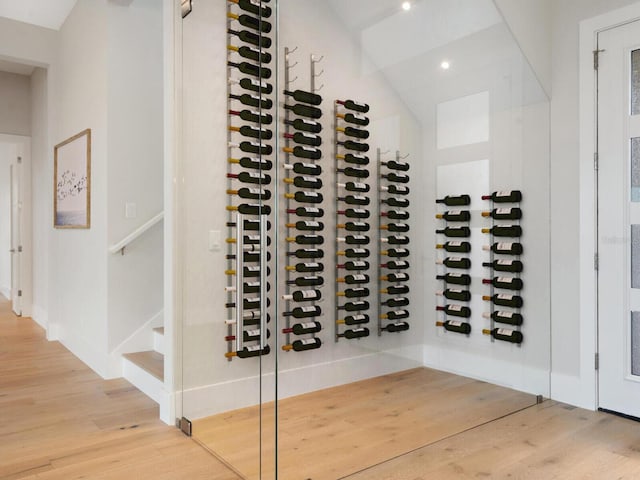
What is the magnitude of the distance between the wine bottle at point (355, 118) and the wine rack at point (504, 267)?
2.83ft

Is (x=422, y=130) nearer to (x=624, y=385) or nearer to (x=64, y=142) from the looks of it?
(x=624, y=385)

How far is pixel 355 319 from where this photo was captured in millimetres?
2094

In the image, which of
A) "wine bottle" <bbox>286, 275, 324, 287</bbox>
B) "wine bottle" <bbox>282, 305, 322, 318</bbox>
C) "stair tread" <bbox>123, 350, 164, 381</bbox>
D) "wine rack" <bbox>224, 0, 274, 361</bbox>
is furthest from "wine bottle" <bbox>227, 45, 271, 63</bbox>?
"stair tread" <bbox>123, 350, 164, 381</bbox>

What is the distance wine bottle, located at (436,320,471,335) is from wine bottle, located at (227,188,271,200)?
1.05 meters

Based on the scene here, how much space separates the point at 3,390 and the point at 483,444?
3103 mm

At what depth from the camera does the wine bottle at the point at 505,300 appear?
2644mm

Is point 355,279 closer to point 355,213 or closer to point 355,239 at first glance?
point 355,239

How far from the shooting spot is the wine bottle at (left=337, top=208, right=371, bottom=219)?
2.06 m

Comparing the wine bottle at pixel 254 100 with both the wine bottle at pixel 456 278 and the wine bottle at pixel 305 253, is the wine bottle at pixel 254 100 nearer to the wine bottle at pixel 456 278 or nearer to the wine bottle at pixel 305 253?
the wine bottle at pixel 305 253

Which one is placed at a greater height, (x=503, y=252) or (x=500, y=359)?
(x=503, y=252)

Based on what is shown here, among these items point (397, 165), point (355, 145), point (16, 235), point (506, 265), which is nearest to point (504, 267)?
point (506, 265)

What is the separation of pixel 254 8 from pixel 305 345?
1408mm

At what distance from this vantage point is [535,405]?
3.05 meters

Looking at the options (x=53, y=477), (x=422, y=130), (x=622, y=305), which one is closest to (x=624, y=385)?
(x=622, y=305)
